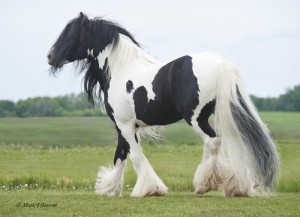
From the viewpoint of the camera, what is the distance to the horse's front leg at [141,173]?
41.2ft

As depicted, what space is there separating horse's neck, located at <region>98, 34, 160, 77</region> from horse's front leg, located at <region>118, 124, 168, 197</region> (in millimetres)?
1010

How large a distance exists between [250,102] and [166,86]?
1349mm

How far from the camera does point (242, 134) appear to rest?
11586 millimetres

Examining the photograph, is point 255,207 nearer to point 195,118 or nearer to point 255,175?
point 255,175

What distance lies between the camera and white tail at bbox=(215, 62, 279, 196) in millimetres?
11523

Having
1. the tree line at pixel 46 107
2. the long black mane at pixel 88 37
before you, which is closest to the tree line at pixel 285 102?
the tree line at pixel 46 107

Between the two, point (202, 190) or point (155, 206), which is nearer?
point (155, 206)

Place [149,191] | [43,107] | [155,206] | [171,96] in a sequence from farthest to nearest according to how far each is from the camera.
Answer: [43,107] < [149,191] < [171,96] < [155,206]

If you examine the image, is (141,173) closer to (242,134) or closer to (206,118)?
(206,118)

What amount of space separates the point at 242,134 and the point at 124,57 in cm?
275

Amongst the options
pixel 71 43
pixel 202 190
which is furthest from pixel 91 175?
pixel 202 190

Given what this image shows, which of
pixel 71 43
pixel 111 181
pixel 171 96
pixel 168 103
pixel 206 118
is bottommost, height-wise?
pixel 111 181

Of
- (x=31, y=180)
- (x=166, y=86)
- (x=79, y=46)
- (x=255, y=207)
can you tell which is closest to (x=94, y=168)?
(x=31, y=180)

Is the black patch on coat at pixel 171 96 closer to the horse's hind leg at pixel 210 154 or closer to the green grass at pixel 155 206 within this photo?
the horse's hind leg at pixel 210 154
